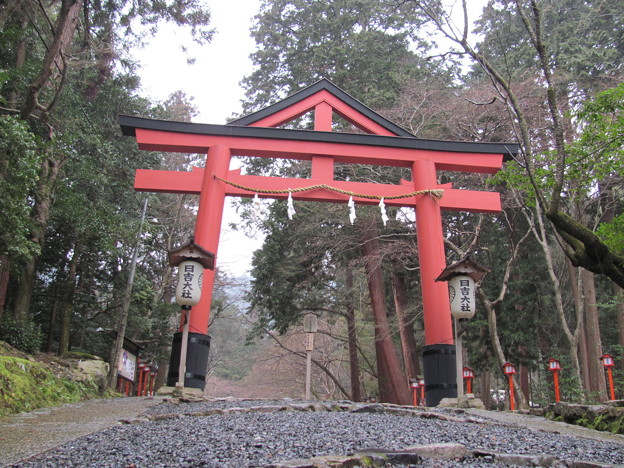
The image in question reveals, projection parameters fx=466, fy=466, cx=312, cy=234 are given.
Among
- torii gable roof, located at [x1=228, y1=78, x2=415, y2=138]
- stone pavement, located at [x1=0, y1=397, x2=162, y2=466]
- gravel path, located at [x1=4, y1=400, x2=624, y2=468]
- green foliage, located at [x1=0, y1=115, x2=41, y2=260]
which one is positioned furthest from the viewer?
torii gable roof, located at [x1=228, y1=78, x2=415, y2=138]

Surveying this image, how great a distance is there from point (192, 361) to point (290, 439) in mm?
3612

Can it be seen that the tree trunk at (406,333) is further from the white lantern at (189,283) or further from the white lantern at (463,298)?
the white lantern at (189,283)

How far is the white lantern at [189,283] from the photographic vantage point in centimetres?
588

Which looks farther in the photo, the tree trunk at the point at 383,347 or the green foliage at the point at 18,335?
the tree trunk at the point at 383,347

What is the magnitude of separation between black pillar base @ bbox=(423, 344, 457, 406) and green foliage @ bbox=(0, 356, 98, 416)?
15.6 feet

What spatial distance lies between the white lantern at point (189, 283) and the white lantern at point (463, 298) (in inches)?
129

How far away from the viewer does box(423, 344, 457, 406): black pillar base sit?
6246mm

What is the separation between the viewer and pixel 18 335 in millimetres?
8109

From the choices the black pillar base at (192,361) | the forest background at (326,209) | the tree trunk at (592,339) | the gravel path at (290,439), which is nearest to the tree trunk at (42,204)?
the forest background at (326,209)

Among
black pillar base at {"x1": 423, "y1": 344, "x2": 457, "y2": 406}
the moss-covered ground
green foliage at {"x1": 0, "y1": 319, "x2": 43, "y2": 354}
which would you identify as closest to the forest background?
green foliage at {"x1": 0, "y1": 319, "x2": 43, "y2": 354}

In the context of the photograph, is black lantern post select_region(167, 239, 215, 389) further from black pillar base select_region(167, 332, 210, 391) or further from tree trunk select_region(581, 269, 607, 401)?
tree trunk select_region(581, 269, 607, 401)

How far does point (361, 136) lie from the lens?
25.1 ft

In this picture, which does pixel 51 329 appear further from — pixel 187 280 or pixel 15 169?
pixel 187 280

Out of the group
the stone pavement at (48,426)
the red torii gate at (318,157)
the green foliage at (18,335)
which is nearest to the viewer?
the stone pavement at (48,426)
